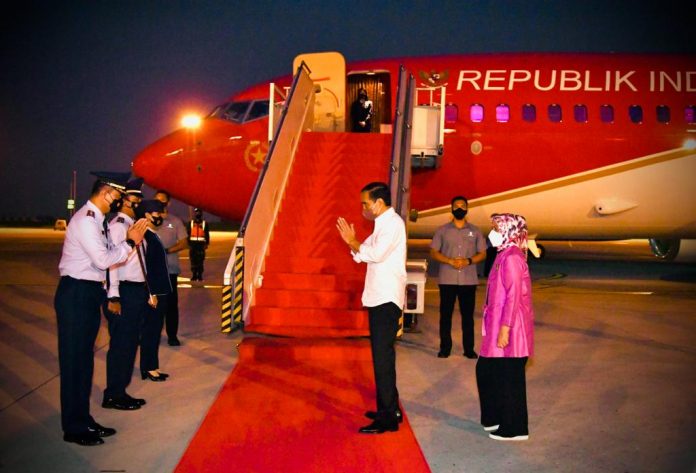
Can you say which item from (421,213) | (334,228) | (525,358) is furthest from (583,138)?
(525,358)

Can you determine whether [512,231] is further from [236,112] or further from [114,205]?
[236,112]

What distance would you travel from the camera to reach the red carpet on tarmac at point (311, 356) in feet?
15.3

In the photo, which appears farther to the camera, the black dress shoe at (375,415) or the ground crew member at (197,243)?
the ground crew member at (197,243)

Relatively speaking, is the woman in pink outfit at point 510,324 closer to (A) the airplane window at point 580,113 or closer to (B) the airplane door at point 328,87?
(B) the airplane door at point 328,87

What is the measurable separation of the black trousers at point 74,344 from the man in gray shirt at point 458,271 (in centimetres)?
407

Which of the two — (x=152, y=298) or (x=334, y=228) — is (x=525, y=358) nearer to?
(x=152, y=298)

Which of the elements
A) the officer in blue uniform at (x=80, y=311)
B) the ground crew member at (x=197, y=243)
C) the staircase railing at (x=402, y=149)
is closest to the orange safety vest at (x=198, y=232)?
the ground crew member at (x=197, y=243)

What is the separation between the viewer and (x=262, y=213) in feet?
29.6

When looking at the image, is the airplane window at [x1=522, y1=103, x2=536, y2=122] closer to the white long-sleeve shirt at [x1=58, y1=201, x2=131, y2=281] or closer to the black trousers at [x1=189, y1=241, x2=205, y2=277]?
the black trousers at [x1=189, y1=241, x2=205, y2=277]

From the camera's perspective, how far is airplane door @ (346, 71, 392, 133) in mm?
14420

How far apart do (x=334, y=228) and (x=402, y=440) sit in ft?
15.9

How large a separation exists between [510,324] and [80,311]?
305 cm

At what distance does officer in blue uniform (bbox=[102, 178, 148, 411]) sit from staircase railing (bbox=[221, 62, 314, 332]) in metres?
1.39

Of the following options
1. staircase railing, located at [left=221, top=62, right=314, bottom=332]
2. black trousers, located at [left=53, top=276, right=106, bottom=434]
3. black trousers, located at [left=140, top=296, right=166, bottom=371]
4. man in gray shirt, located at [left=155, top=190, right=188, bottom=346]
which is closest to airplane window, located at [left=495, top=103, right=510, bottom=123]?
staircase railing, located at [left=221, top=62, right=314, bottom=332]
